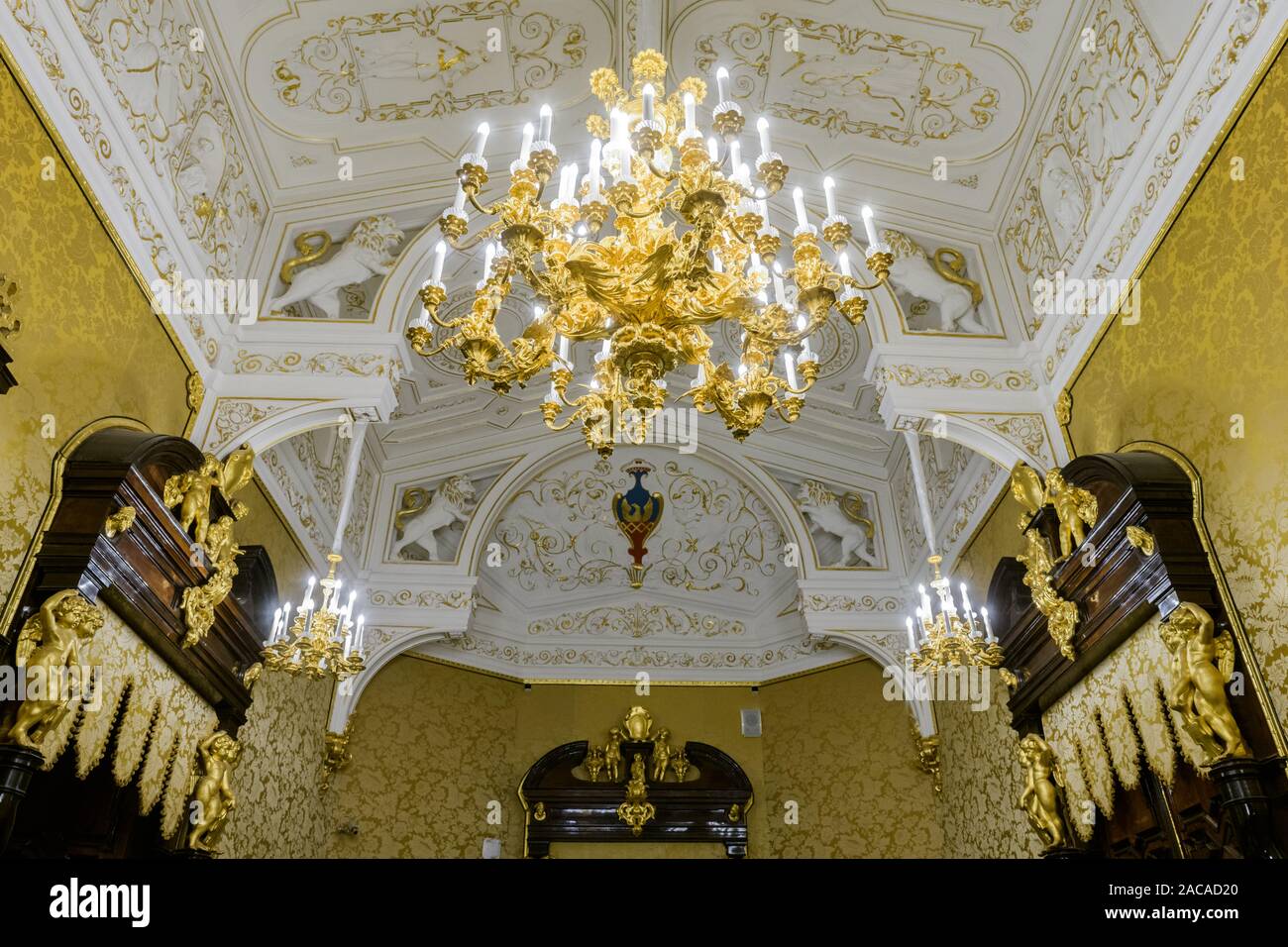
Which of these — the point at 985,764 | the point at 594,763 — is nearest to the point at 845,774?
the point at 985,764

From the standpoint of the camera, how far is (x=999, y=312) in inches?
271

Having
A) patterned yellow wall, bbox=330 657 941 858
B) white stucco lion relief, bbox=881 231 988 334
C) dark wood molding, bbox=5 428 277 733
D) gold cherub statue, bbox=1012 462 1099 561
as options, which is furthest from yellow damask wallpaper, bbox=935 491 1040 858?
dark wood molding, bbox=5 428 277 733

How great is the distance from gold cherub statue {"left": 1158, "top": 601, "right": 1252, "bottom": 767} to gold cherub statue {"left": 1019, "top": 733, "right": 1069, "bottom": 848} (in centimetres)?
189

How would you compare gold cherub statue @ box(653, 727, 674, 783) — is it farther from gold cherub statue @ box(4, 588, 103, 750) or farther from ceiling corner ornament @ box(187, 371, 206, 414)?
gold cherub statue @ box(4, 588, 103, 750)

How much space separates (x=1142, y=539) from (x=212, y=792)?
5919 mm

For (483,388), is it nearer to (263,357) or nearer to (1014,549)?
(263,357)

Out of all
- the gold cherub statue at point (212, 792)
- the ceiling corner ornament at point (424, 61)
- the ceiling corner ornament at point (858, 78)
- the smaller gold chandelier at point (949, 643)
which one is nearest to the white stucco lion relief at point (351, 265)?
the ceiling corner ornament at point (424, 61)

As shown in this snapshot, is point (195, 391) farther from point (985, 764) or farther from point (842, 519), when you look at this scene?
point (985, 764)

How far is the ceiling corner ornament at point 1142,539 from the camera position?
450 centimetres

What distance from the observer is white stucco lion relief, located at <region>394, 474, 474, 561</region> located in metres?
10.3

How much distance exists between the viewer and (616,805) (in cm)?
1035

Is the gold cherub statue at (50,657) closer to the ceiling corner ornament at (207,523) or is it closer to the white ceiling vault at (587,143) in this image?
the ceiling corner ornament at (207,523)

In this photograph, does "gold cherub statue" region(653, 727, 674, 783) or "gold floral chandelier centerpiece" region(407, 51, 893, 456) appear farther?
"gold cherub statue" region(653, 727, 674, 783)
